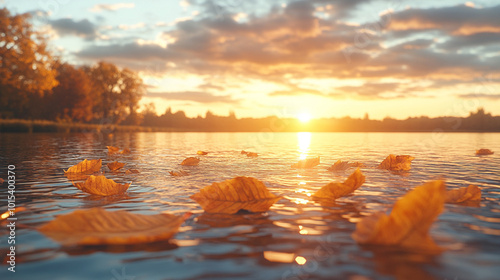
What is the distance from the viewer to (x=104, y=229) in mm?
2785

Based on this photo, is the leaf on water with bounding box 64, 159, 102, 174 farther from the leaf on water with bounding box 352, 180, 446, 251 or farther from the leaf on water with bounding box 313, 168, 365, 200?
the leaf on water with bounding box 352, 180, 446, 251

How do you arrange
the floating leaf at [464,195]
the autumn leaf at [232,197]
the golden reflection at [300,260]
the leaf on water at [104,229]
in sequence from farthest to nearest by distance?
the floating leaf at [464,195], the autumn leaf at [232,197], the leaf on water at [104,229], the golden reflection at [300,260]

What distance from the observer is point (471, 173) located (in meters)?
7.90

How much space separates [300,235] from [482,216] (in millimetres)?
2062

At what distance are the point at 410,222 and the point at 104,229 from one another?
223 centimetres

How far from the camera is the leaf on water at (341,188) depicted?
4.08 metres

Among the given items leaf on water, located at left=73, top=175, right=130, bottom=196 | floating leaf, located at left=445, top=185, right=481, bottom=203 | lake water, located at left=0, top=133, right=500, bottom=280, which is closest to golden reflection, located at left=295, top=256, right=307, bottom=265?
lake water, located at left=0, top=133, right=500, bottom=280

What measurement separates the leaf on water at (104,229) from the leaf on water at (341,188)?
81.9 inches

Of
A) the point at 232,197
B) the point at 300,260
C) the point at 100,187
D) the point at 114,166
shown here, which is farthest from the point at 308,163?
the point at 300,260

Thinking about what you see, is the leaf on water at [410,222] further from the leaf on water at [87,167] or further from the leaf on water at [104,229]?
the leaf on water at [87,167]

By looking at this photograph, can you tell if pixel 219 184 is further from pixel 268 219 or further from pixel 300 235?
pixel 300 235

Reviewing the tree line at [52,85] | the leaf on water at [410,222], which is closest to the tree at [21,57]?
the tree line at [52,85]

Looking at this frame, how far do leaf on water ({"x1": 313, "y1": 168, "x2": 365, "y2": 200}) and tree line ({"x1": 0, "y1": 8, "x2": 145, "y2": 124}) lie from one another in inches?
2044

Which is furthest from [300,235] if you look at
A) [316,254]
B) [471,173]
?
[471,173]
